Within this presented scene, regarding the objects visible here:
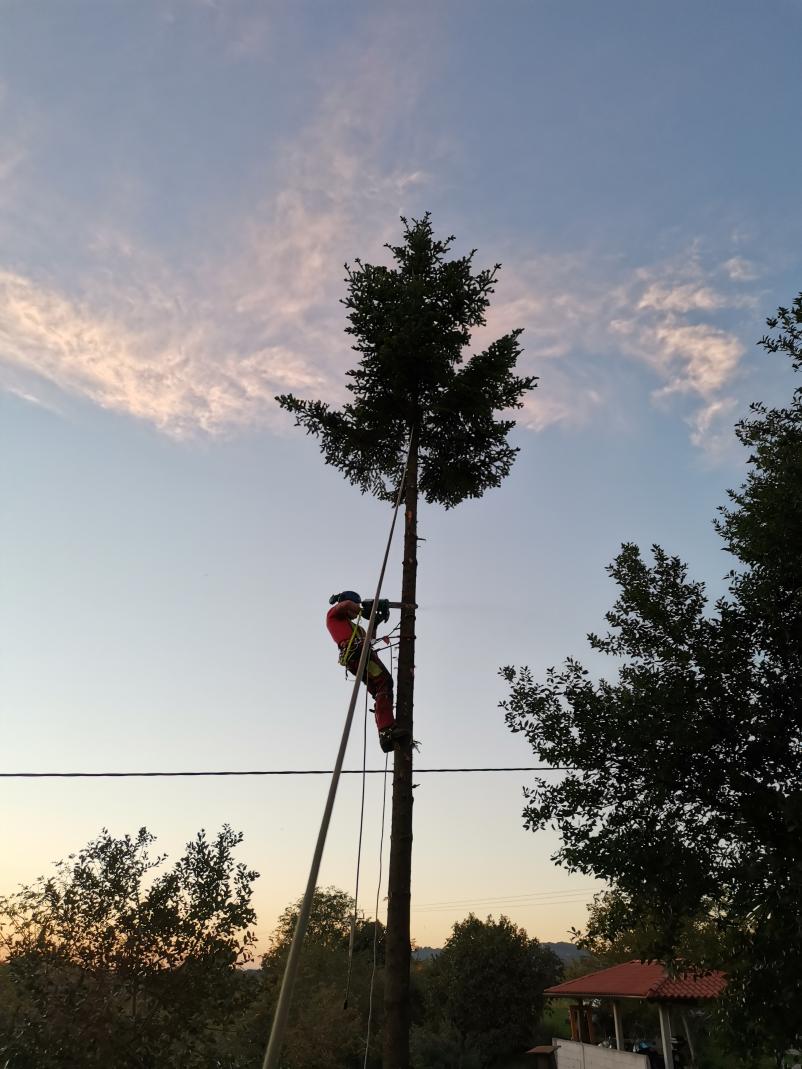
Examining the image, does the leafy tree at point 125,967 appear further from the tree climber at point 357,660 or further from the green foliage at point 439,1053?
the green foliage at point 439,1053

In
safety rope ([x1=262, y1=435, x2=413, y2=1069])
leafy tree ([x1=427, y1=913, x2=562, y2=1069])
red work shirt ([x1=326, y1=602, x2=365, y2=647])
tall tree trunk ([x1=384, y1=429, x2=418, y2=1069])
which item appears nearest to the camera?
safety rope ([x1=262, y1=435, x2=413, y2=1069])

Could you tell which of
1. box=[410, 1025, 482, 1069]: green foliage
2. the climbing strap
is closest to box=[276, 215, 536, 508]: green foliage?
the climbing strap

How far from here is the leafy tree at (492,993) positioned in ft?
126

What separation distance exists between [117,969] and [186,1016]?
2.08 meters

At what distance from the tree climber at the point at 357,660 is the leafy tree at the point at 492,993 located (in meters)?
36.4

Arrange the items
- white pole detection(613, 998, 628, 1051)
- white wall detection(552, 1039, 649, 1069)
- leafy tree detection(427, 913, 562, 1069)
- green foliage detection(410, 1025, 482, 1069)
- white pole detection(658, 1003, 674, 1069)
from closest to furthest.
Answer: white pole detection(658, 1003, 674, 1069) < white wall detection(552, 1039, 649, 1069) < white pole detection(613, 998, 628, 1051) < green foliage detection(410, 1025, 482, 1069) < leafy tree detection(427, 913, 562, 1069)

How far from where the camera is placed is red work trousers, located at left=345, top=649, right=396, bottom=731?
385 inches

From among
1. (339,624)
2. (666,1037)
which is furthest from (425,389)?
(666,1037)

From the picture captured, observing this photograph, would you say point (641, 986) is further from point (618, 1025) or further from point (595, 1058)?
point (595, 1058)

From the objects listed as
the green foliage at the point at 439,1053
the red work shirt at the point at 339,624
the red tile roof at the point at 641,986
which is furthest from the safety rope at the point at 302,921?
the green foliage at the point at 439,1053

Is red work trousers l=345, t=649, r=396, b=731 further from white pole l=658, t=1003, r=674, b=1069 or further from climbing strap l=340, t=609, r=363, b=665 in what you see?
white pole l=658, t=1003, r=674, b=1069

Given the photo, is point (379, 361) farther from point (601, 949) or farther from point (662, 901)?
point (601, 949)

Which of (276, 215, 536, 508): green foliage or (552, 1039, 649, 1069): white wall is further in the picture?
(552, 1039, 649, 1069): white wall

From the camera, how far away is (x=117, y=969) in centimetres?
1689
